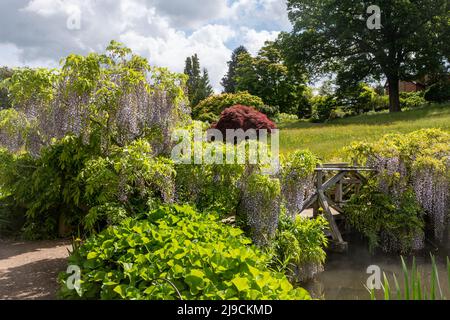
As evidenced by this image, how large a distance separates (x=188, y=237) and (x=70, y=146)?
4.02 meters

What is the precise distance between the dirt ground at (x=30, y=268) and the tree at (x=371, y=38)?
22.7 metres

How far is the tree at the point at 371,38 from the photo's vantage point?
26.7 meters

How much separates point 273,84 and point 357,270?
Answer: 27.9m

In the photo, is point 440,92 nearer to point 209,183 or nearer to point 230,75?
point 209,183

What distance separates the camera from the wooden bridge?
9.61 metres

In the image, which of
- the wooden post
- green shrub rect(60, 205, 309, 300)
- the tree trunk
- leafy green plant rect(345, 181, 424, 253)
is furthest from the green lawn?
green shrub rect(60, 205, 309, 300)

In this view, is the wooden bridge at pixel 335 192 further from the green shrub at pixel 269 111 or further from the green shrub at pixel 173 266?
the green shrub at pixel 269 111

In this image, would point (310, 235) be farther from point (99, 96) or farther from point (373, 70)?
point (373, 70)

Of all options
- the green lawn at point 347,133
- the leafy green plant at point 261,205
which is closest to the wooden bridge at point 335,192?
the leafy green plant at point 261,205

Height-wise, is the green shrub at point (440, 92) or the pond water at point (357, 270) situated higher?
the green shrub at point (440, 92)

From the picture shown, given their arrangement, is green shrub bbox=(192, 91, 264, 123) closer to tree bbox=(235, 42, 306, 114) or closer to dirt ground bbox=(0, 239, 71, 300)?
tree bbox=(235, 42, 306, 114)

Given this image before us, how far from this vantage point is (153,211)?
556 centimetres

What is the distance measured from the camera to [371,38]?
1121 inches
